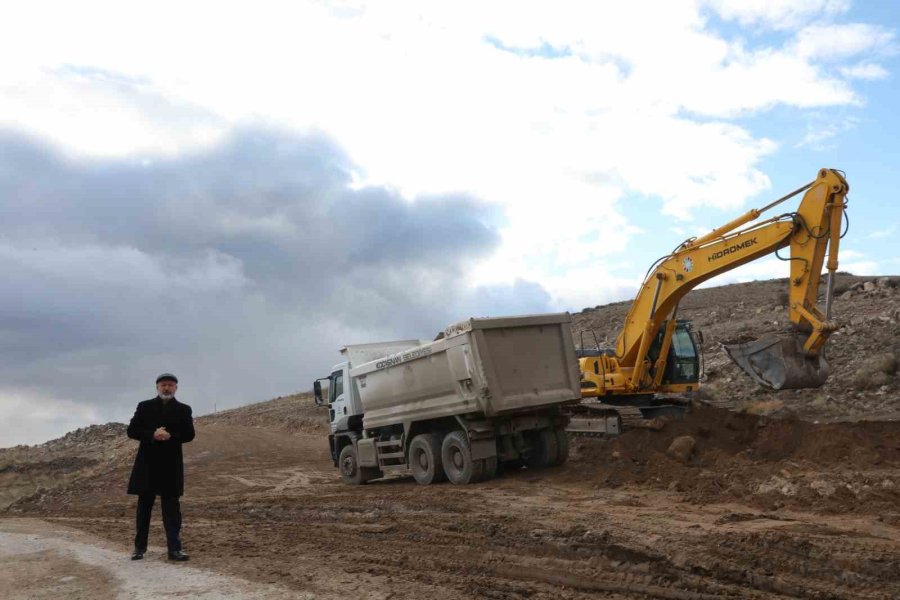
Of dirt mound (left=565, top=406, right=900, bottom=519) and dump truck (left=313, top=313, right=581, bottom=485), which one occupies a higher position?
dump truck (left=313, top=313, right=581, bottom=485)

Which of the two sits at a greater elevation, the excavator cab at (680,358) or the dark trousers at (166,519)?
the excavator cab at (680,358)

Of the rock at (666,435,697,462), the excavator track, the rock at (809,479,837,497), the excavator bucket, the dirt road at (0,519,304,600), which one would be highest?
the excavator bucket

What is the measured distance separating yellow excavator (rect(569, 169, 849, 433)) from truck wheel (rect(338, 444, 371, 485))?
4.99 m

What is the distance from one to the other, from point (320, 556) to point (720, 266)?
10.8 meters

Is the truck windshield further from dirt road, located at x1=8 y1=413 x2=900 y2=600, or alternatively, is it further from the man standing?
the man standing

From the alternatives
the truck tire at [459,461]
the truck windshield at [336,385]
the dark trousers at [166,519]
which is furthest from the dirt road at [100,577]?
the truck windshield at [336,385]

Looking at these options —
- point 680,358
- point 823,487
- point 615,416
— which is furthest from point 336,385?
point 823,487

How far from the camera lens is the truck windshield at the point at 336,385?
65.4 ft

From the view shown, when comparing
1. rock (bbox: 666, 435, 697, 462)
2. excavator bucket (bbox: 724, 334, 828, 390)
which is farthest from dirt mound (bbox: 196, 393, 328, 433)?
excavator bucket (bbox: 724, 334, 828, 390)

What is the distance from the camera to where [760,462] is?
13.8m

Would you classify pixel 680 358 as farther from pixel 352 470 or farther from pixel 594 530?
pixel 594 530

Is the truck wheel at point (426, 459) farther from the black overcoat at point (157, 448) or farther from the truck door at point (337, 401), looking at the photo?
the black overcoat at point (157, 448)

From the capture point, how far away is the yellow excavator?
15203 mm

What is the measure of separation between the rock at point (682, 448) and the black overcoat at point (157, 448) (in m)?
9.32
